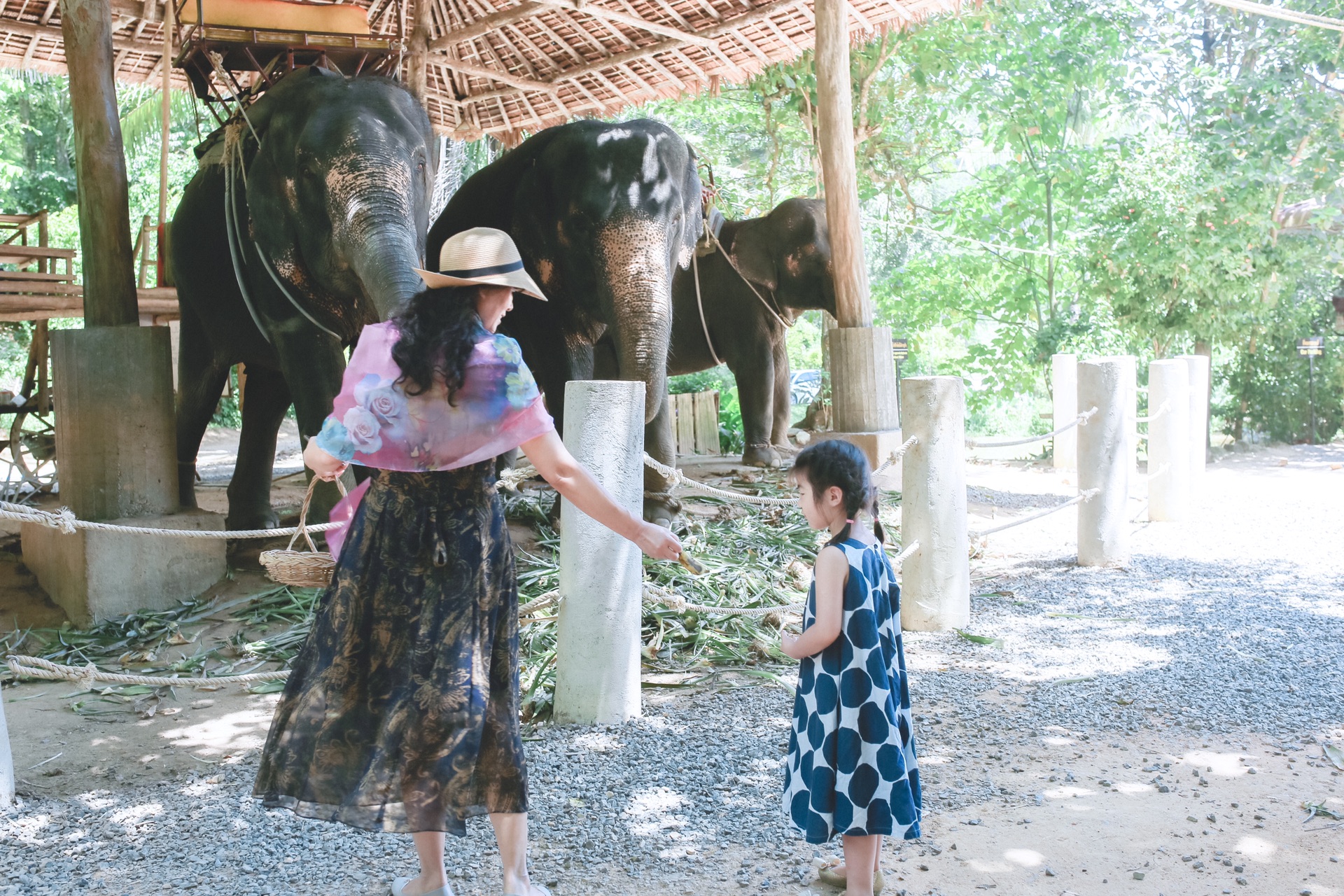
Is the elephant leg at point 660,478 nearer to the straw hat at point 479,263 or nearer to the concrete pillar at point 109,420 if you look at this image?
the concrete pillar at point 109,420

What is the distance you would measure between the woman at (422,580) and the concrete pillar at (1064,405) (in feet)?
32.8

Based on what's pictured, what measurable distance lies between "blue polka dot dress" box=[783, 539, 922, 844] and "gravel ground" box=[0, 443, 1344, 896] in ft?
1.10

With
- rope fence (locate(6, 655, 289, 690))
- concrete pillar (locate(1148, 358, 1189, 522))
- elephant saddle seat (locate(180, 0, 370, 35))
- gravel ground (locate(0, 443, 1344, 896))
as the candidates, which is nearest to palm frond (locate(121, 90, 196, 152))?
elephant saddle seat (locate(180, 0, 370, 35))

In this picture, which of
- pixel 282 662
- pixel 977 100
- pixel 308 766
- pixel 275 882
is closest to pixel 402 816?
pixel 308 766

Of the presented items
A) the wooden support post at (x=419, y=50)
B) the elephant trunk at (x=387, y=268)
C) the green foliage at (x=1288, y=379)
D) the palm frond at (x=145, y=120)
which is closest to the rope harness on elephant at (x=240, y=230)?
the elephant trunk at (x=387, y=268)

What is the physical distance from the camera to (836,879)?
2.83 meters

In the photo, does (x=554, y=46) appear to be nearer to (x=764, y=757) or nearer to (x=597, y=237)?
(x=597, y=237)

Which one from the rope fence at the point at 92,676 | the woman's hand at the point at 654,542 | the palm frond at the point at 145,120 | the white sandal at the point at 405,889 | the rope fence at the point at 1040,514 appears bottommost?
the white sandal at the point at 405,889

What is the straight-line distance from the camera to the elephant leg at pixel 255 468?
6758 millimetres

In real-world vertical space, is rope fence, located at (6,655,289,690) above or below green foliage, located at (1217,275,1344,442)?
below

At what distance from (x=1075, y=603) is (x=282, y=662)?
3.92 metres

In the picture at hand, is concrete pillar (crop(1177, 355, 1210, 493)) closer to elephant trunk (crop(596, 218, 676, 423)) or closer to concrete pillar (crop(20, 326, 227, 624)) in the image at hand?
elephant trunk (crop(596, 218, 676, 423))

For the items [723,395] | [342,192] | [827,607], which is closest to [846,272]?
[342,192]

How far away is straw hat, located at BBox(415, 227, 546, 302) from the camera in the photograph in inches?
100
